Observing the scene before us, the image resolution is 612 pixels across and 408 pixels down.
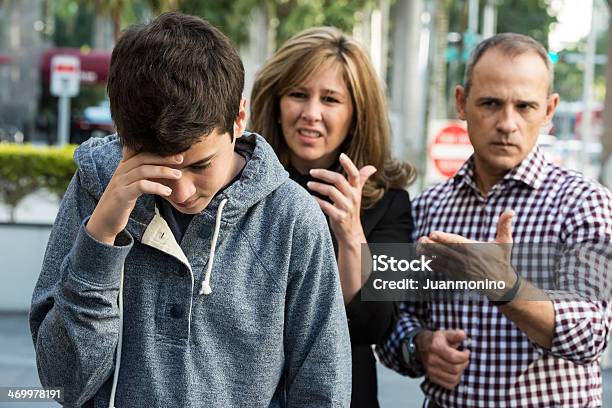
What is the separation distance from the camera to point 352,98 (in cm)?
299

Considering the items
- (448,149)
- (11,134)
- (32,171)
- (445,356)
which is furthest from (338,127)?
(11,134)

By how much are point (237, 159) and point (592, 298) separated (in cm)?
101

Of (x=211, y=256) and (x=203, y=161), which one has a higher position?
(x=203, y=161)

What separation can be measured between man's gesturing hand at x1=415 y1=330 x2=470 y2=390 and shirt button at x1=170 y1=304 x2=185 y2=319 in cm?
92

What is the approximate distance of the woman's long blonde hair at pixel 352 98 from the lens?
9.80 feet

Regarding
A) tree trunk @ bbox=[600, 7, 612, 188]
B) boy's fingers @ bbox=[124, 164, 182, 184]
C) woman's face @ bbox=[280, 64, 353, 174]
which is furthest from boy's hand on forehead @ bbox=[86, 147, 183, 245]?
tree trunk @ bbox=[600, 7, 612, 188]

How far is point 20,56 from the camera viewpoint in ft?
112

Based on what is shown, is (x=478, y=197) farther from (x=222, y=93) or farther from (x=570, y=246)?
(x=222, y=93)

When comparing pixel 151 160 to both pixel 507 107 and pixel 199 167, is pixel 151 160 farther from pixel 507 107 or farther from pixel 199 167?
pixel 507 107

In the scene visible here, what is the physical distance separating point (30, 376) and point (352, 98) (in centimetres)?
509

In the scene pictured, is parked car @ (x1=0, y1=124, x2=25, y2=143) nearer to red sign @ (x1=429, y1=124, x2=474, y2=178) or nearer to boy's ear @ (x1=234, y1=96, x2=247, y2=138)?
red sign @ (x1=429, y1=124, x2=474, y2=178)

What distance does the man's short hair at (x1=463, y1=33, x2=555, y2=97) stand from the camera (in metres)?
2.82

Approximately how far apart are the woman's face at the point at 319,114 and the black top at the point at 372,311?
0.10 metres

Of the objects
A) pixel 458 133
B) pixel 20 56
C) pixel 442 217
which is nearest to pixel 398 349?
pixel 442 217
